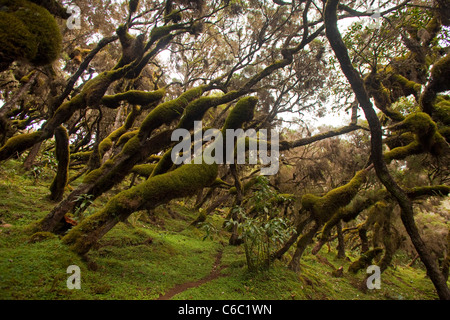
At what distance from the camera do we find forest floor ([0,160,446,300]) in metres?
3.40

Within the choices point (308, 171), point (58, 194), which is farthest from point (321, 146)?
point (58, 194)

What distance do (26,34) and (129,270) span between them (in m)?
4.77

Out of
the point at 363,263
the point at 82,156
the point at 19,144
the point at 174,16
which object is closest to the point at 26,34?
the point at 19,144

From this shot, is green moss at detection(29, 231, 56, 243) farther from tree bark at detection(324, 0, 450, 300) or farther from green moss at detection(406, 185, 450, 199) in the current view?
green moss at detection(406, 185, 450, 199)

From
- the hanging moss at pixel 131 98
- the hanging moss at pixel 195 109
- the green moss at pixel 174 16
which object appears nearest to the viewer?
the hanging moss at pixel 195 109

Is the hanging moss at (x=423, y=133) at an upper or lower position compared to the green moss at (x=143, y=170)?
upper

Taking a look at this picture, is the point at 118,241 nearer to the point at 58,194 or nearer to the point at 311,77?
the point at 58,194

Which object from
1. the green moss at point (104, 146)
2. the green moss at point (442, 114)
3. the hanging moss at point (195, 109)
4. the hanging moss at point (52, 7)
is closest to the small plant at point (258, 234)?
the hanging moss at point (195, 109)

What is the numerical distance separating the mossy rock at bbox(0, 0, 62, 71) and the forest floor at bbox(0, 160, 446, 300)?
117 inches

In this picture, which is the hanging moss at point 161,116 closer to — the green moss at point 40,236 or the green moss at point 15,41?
the green moss at point 40,236

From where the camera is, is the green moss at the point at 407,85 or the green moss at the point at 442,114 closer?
the green moss at the point at 442,114

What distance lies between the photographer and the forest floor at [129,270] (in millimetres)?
3400

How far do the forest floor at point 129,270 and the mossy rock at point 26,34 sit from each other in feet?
9.73

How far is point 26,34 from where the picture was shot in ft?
8.53
